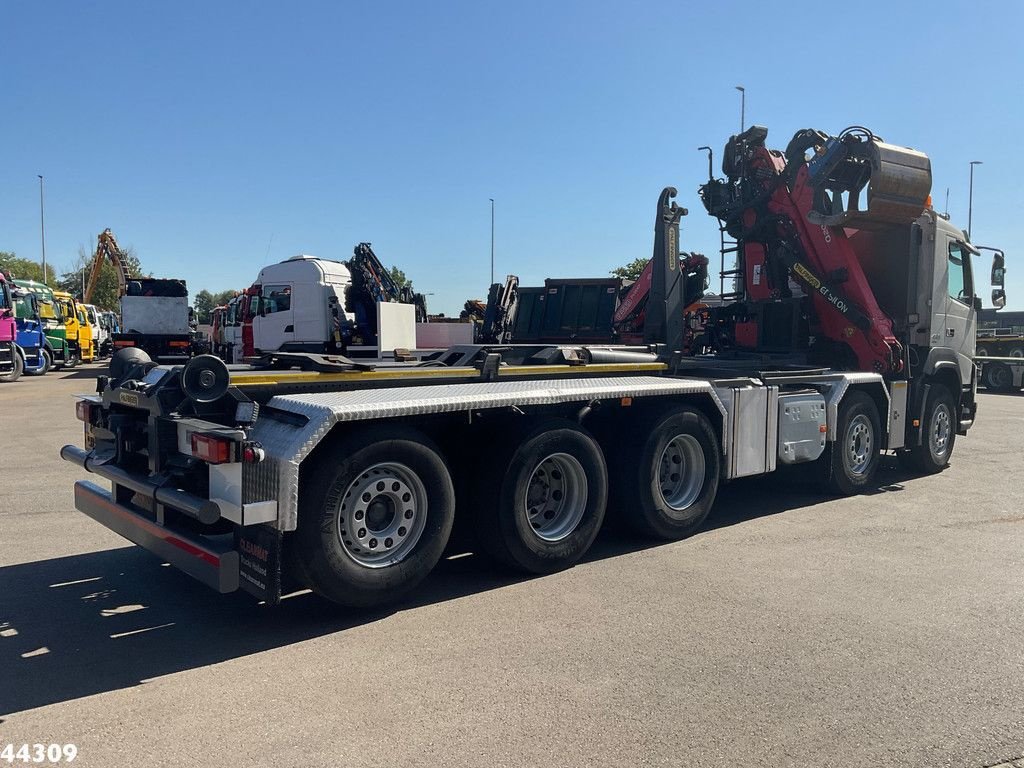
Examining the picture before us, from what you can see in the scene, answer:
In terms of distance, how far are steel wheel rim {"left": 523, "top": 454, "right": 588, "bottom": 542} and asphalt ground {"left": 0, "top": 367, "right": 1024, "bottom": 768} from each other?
0.38 m

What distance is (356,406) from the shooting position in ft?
15.4

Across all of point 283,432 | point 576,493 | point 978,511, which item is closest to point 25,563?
point 283,432

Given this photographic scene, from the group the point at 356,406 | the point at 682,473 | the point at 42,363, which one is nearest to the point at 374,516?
the point at 356,406

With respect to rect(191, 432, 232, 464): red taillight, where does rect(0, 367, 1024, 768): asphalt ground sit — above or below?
below

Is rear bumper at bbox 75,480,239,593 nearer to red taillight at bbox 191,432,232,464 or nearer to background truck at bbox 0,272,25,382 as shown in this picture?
red taillight at bbox 191,432,232,464

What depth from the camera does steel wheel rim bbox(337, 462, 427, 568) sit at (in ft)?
15.7

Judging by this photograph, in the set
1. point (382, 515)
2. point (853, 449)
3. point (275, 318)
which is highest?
point (275, 318)

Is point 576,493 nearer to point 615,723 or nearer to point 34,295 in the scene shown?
point 615,723

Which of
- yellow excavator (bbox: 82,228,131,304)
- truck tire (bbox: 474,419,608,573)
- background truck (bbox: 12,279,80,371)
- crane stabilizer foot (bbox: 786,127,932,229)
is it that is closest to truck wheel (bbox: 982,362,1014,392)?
crane stabilizer foot (bbox: 786,127,932,229)

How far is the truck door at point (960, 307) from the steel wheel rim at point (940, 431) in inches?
22.7

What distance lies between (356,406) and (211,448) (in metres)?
0.84

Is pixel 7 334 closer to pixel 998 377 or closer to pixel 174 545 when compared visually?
pixel 174 545

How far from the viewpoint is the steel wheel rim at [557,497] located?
593 cm

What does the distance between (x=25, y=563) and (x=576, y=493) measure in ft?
13.8
